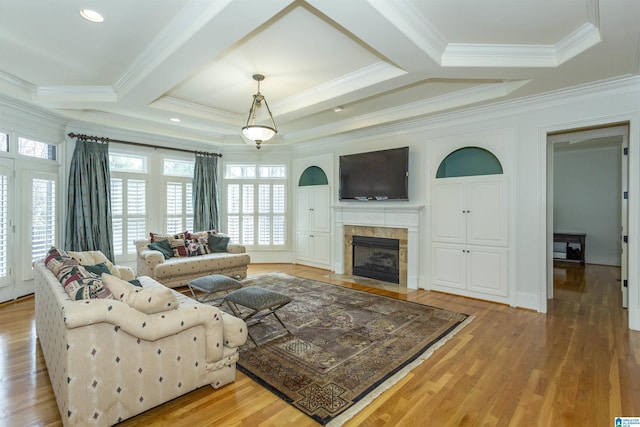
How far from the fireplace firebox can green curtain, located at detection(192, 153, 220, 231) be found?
3.30m

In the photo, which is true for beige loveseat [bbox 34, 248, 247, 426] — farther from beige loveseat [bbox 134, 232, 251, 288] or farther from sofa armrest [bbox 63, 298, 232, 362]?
beige loveseat [bbox 134, 232, 251, 288]

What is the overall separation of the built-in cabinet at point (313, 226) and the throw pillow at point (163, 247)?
289 centimetres

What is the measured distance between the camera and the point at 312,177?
7336 mm

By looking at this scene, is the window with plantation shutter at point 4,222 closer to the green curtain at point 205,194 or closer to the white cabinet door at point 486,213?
the green curtain at point 205,194

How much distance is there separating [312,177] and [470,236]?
12.3 feet

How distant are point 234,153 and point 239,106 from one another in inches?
98.9

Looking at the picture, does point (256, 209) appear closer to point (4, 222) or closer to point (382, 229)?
point (382, 229)

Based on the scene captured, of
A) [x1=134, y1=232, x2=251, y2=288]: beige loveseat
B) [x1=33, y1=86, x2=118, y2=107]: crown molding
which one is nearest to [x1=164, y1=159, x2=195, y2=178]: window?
[x1=134, y1=232, x2=251, y2=288]: beige loveseat

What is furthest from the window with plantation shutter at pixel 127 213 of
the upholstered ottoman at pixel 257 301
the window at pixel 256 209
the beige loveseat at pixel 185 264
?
the upholstered ottoman at pixel 257 301

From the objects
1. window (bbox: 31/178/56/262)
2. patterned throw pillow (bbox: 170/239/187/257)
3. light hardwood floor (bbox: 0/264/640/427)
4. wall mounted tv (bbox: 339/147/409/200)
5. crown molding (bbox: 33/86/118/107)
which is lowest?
light hardwood floor (bbox: 0/264/640/427)

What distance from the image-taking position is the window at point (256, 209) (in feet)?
25.1

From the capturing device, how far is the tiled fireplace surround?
5.40 meters

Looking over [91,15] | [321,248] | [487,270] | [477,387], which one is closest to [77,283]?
[91,15]

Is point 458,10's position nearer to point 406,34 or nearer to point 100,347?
point 406,34
